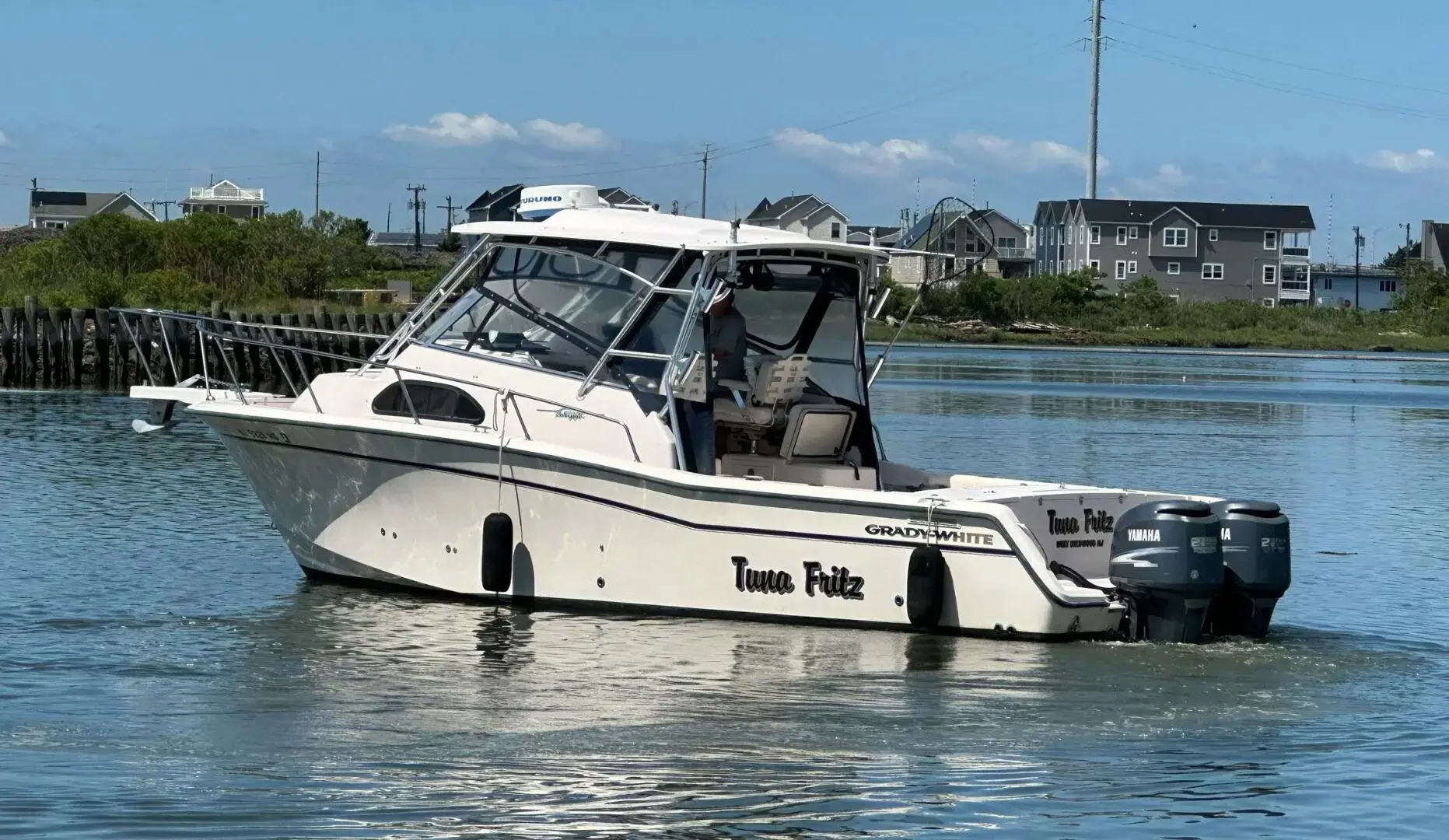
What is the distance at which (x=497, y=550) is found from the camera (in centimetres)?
1198

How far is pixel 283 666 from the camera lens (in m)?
10.5

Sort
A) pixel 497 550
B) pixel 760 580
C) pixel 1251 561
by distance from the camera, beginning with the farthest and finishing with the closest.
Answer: pixel 497 550, pixel 760 580, pixel 1251 561

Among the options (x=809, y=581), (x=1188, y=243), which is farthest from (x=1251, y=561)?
(x=1188, y=243)

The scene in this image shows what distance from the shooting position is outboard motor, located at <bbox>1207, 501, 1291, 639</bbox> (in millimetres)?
10859

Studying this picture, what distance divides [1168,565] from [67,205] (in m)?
142

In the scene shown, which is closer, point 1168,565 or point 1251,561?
point 1168,565

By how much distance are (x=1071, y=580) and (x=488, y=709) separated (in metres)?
3.75

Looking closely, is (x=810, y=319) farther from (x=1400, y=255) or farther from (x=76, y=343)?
(x=1400, y=255)

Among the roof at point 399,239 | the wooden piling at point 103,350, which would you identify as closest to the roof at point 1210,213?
the roof at point 399,239

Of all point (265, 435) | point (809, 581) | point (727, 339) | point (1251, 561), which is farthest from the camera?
point (265, 435)

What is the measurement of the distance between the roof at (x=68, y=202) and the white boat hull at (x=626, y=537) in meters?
133

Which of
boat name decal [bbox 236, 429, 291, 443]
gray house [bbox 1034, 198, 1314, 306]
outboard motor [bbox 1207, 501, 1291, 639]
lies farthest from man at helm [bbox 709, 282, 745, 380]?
gray house [bbox 1034, 198, 1314, 306]

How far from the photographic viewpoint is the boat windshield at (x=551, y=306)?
12406 mm

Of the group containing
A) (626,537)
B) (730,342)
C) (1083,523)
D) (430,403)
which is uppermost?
(730,342)
